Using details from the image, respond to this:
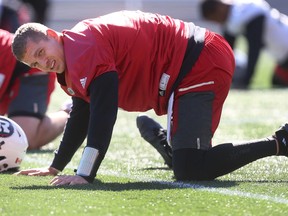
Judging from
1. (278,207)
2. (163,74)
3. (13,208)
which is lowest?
(13,208)

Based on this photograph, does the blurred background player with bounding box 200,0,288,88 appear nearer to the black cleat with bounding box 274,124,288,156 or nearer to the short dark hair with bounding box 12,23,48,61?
the black cleat with bounding box 274,124,288,156

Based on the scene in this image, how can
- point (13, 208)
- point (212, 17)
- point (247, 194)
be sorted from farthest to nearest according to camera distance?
1. point (212, 17)
2. point (247, 194)
3. point (13, 208)

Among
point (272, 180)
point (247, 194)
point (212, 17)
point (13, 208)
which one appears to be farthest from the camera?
point (212, 17)

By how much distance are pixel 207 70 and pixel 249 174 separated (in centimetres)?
81

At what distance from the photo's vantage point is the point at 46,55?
5.61 m

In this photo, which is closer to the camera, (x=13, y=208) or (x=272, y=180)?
(x=13, y=208)

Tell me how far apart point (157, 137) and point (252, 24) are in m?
7.03

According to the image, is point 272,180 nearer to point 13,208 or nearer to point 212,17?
point 13,208

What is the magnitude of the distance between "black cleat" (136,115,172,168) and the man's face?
121cm

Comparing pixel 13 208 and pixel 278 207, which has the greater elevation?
pixel 278 207

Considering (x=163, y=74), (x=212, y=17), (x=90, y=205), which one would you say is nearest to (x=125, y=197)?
(x=90, y=205)

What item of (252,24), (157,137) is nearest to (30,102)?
(157,137)

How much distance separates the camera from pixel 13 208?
499cm

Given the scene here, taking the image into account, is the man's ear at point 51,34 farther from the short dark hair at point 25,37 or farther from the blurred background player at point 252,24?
the blurred background player at point 252,24
